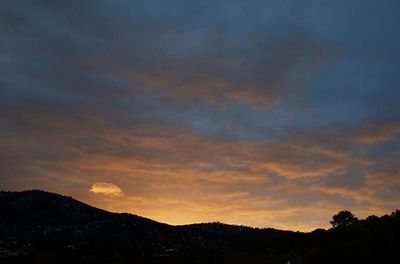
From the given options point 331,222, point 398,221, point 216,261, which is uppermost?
point 331,222

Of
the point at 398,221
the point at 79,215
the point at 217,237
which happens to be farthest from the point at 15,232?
the point at 398,221

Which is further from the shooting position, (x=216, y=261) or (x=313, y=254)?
(x=216, y=261)

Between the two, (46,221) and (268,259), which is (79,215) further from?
(268,259)

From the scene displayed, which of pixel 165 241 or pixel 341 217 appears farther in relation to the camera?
pixel 165 241

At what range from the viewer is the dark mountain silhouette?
182 ft

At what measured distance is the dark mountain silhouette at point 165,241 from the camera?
55562 mm

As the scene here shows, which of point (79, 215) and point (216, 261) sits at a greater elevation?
point (79, 215)

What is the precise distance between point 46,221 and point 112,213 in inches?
1027

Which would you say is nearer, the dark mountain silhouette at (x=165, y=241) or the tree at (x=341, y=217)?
the dark mountain silhouette at (x=165, y=241)

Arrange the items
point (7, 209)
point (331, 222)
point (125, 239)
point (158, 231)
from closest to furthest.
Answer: point (331, 222)
point (125, 239)
point (158, 231)
point (7, 209)

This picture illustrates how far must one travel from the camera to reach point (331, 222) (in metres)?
125

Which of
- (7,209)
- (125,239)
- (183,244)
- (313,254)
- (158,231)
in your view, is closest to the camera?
(313,254)

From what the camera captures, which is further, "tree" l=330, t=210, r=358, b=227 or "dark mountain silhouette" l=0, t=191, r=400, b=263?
"tree" l=330, t=210, r=358, b=227

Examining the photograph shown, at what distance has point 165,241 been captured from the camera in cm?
16262
